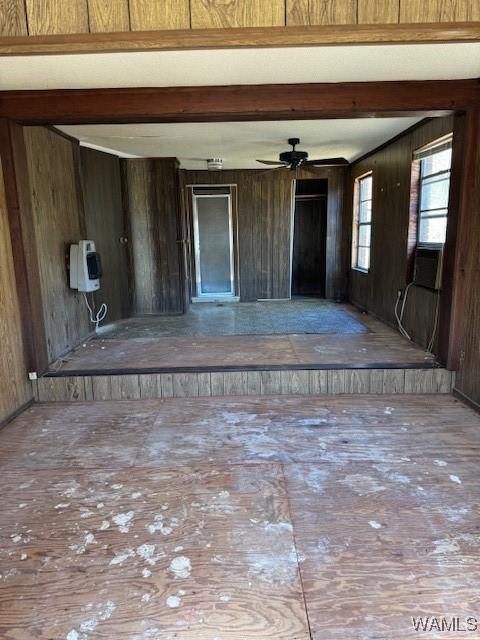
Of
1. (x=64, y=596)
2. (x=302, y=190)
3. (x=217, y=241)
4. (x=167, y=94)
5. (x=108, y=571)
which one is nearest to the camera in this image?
(x=64, y=596)

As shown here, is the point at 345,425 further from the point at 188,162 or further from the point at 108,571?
the point at 188,162

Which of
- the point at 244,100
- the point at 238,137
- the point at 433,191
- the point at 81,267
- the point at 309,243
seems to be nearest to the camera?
the point at 244,100

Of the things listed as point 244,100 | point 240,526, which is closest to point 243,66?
point 244,100

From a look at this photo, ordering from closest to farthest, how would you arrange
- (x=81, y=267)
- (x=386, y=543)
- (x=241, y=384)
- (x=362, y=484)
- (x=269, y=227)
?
(x=386, y=543)
(x=362, y=484)
(x=241, y=384)
(x=81, y=267)
(x=269, y=227)

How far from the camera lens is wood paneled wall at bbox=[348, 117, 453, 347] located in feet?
13.3

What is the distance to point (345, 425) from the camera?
9.30 ft

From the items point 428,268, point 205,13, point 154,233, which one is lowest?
point 428,268

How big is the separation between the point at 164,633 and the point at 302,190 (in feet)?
24.8

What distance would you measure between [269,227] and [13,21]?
576cm

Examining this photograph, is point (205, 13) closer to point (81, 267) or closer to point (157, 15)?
point (157, 15)

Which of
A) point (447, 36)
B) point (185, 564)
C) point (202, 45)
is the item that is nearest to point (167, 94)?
point (202, 45)

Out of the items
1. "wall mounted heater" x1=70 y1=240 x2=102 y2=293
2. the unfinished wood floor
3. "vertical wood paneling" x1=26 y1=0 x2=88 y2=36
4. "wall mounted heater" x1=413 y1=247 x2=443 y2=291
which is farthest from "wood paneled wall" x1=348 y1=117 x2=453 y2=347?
"wall mounted heater" x1=70 y1=240 x2=102 y2=293

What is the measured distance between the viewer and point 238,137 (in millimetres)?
4789

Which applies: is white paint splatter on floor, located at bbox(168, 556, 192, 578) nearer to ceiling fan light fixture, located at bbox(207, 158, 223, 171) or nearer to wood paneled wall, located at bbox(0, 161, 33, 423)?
wood paneled wall, located at bbox(0, 161, 33, 423)
